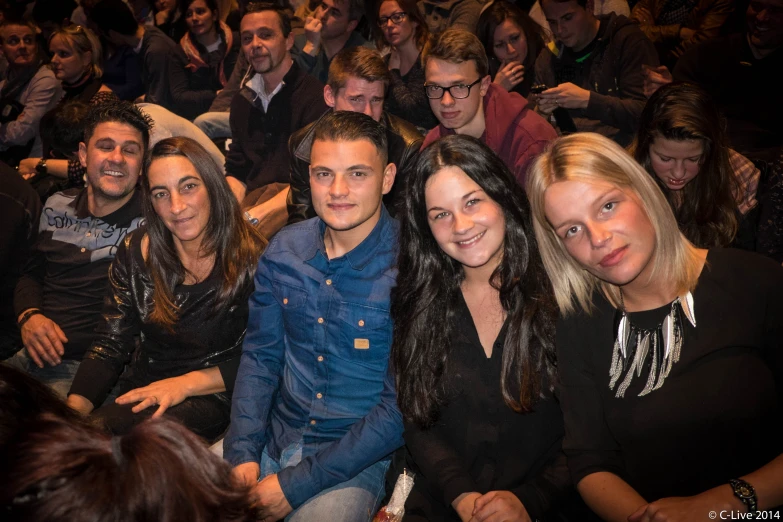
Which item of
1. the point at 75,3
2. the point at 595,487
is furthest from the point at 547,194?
the point at 75,3

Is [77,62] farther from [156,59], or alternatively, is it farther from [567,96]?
[567,96]

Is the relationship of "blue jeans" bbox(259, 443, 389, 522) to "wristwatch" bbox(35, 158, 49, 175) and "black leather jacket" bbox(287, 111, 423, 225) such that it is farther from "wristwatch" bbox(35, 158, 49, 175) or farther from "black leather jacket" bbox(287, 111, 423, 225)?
"wristwatch" bbox(35, 158, 49, 175)

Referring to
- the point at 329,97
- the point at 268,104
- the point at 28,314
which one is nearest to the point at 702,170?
the point at 329,97

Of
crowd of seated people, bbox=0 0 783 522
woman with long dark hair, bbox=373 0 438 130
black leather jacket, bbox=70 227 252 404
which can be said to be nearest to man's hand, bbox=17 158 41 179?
crowd of seated people, bbox=0 0 783 522

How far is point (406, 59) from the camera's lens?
4.66 metres

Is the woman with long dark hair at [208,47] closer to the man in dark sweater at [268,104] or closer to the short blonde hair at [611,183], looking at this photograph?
the man in dark sweater at [268,104]

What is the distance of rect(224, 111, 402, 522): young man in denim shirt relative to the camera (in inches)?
89.0

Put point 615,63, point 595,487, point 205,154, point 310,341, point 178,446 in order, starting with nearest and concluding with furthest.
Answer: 1. point 178,446
2. point 595,487
3. point 310,341
4. point 205,154
5. point 615,63

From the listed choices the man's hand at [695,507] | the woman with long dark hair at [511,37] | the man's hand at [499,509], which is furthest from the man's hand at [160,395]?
the woman with long dark hair at [511,37]

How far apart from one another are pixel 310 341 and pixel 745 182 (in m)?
2.27

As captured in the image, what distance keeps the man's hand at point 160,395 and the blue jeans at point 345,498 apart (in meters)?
0.46

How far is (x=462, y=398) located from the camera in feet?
7.00

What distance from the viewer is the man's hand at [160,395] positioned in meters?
2.56

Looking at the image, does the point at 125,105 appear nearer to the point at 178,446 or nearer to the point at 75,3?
the point at 178,446
